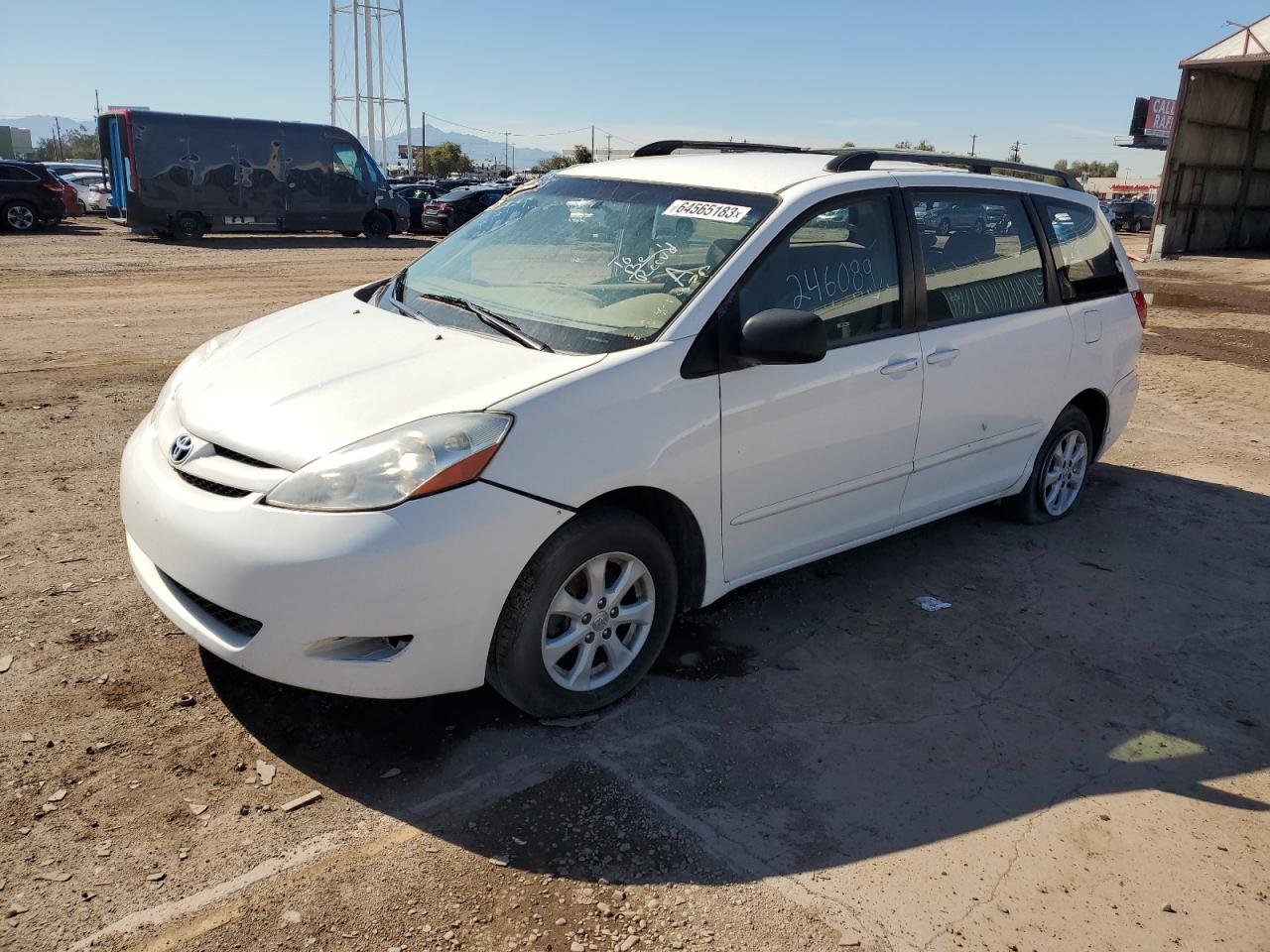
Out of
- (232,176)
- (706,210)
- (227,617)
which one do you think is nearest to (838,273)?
(706,210)

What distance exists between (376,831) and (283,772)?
411 millimetres

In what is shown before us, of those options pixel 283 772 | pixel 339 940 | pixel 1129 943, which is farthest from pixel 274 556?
pixel 1129 943

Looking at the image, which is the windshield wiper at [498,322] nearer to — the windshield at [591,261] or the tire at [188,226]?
the windshield at [591,261]

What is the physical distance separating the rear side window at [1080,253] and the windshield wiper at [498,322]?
3.00m

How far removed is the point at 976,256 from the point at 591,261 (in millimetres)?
1874

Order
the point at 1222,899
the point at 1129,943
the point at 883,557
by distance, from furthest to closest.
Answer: the point at 883,557 < the point at 1222,899 < the point at 1129,943

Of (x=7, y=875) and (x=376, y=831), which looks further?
(x=376, y=831)

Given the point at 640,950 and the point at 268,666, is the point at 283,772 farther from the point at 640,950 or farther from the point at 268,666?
the point at 640,950

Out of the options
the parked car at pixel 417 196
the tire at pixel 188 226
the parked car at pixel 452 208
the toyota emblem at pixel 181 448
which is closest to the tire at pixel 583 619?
the toyota emblem at pixel 181 448

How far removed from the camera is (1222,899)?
278cm

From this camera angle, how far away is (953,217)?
454 centimetres

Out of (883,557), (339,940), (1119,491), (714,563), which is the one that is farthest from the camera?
(1119,491)

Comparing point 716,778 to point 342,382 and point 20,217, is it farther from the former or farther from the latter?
point 20,217

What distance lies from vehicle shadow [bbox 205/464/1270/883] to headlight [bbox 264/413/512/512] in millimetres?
859
